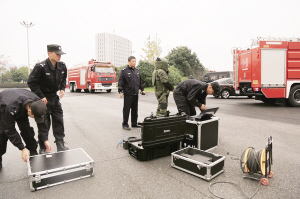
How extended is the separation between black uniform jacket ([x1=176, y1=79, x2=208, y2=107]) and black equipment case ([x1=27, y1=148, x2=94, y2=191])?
102 inches

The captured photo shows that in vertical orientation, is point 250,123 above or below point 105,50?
below

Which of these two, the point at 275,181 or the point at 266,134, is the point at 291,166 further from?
the point at 266,134

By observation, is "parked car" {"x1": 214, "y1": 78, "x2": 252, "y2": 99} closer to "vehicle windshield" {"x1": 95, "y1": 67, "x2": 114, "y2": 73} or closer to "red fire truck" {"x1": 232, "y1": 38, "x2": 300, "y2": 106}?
"red fire truck" {"x1": 232, "y1": 38, "x2": 300, "y2": 106}

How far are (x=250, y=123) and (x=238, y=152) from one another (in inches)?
129

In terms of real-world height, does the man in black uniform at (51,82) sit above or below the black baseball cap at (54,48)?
below

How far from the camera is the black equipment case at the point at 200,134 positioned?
4227 millimetres

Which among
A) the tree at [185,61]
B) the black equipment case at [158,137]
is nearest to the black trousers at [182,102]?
the black equipment case at [158,137]

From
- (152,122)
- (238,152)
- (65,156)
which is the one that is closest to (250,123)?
(238,152)

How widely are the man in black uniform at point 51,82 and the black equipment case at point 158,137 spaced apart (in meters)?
Answer: 1.53

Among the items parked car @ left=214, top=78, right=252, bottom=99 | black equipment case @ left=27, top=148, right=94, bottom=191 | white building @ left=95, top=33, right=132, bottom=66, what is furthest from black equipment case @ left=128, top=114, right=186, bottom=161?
white building @ left=95, top=33, right=132, bottom=66

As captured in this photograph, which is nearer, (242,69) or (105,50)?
(242,69)

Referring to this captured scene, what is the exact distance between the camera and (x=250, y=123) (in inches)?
290

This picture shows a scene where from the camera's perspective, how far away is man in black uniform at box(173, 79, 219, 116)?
4865mm

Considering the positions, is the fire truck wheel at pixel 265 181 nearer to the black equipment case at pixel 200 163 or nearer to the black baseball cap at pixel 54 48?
the black equipment case at pixel 200 163
